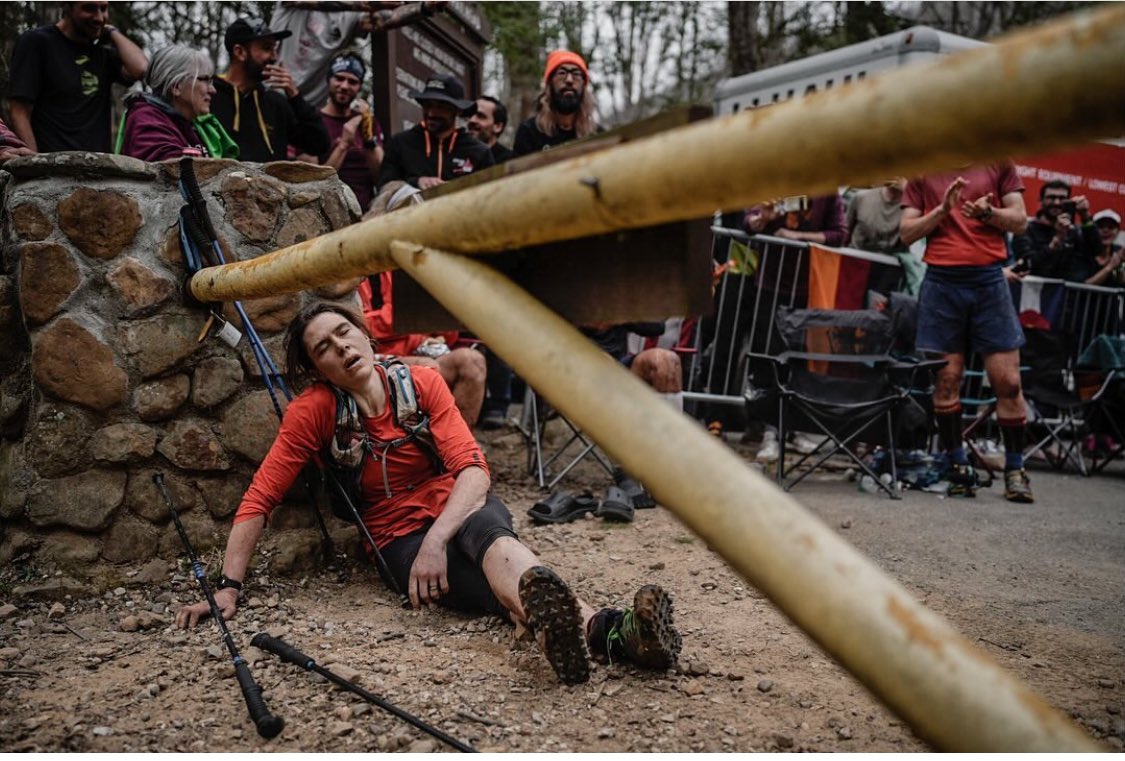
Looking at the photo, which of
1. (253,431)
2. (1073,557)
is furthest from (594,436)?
(1073,557)

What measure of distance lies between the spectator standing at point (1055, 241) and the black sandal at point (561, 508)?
212 inches

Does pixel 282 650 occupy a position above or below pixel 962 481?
above

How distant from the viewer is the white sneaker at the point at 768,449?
5.75 meters

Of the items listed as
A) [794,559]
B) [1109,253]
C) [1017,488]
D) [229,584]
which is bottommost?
[1017,488]

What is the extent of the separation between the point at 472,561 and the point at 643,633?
2.58ft

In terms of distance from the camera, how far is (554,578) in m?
2.26

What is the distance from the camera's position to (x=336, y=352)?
287cm

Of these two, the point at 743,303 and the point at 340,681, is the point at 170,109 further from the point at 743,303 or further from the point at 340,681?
the point at 743,303

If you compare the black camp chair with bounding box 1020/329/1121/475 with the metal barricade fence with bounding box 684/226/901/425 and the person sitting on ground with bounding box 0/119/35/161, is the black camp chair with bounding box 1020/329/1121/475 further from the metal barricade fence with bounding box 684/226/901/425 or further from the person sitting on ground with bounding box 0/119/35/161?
the person sitting on ground with bounding box 0/119/35/161

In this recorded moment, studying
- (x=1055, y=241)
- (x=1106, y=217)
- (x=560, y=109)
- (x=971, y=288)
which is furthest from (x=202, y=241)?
(x=1106, y=217)

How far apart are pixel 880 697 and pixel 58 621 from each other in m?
2.77

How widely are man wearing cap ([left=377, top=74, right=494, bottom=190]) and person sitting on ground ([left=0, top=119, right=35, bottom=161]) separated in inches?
77.4

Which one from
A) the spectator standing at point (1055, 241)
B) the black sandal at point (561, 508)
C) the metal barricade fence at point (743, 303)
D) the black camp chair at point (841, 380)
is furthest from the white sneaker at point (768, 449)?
the spectator standing at point (1055, 241)

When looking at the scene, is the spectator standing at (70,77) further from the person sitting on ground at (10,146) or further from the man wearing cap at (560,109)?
the man wearing cap at (560,109)
